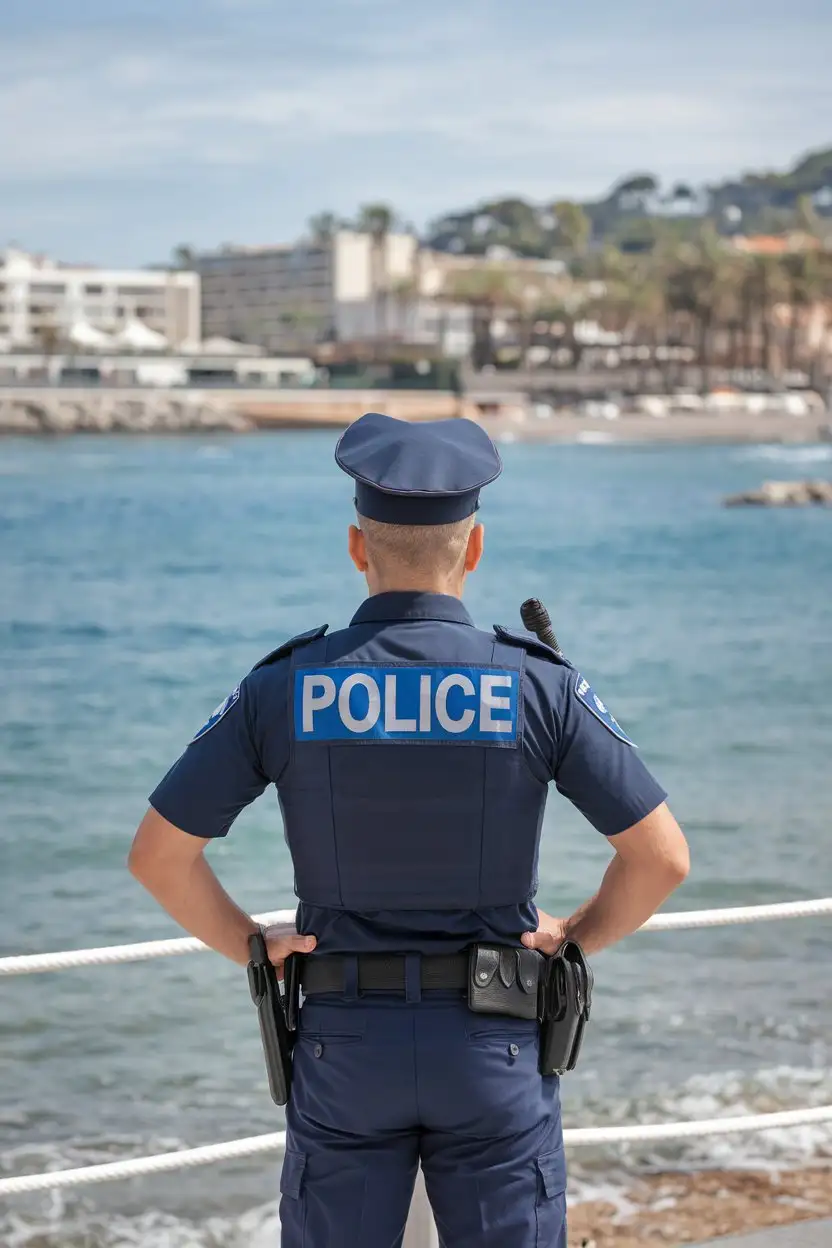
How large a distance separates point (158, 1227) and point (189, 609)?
35.7m

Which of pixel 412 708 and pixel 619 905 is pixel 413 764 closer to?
pixel 412 708

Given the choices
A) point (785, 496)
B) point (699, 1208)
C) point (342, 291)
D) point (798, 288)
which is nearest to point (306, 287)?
point (342, 291)

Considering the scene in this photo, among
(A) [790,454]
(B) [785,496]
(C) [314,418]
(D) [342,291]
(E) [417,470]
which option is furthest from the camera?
(D) [342,291]

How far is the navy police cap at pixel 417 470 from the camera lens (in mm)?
1617

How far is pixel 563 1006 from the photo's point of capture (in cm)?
173

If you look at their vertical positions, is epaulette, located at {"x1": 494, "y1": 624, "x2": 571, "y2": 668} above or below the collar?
below

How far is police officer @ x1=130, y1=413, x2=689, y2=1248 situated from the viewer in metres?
1.65

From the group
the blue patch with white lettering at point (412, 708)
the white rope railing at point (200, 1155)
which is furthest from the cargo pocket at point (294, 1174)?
the white rope railing at point (200, 1155)

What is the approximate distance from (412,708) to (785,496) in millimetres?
59970

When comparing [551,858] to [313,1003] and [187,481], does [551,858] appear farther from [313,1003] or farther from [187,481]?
[187,481]

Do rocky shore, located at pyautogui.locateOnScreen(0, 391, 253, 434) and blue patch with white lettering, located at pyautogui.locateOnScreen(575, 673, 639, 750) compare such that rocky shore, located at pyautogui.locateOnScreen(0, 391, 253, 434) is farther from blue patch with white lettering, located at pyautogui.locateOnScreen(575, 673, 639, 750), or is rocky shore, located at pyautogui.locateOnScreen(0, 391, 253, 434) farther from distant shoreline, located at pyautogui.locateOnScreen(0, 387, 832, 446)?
blue patch with white lettering, located at pyautogui.locateOnScreen(575, 673, 639, 750)

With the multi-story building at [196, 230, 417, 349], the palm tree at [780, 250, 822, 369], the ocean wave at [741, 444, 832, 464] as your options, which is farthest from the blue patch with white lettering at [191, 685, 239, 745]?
the multi-story building at [196, 230, 417, 349]

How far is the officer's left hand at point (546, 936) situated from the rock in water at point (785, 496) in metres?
57.8

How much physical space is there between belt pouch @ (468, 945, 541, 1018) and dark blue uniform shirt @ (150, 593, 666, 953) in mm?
27
